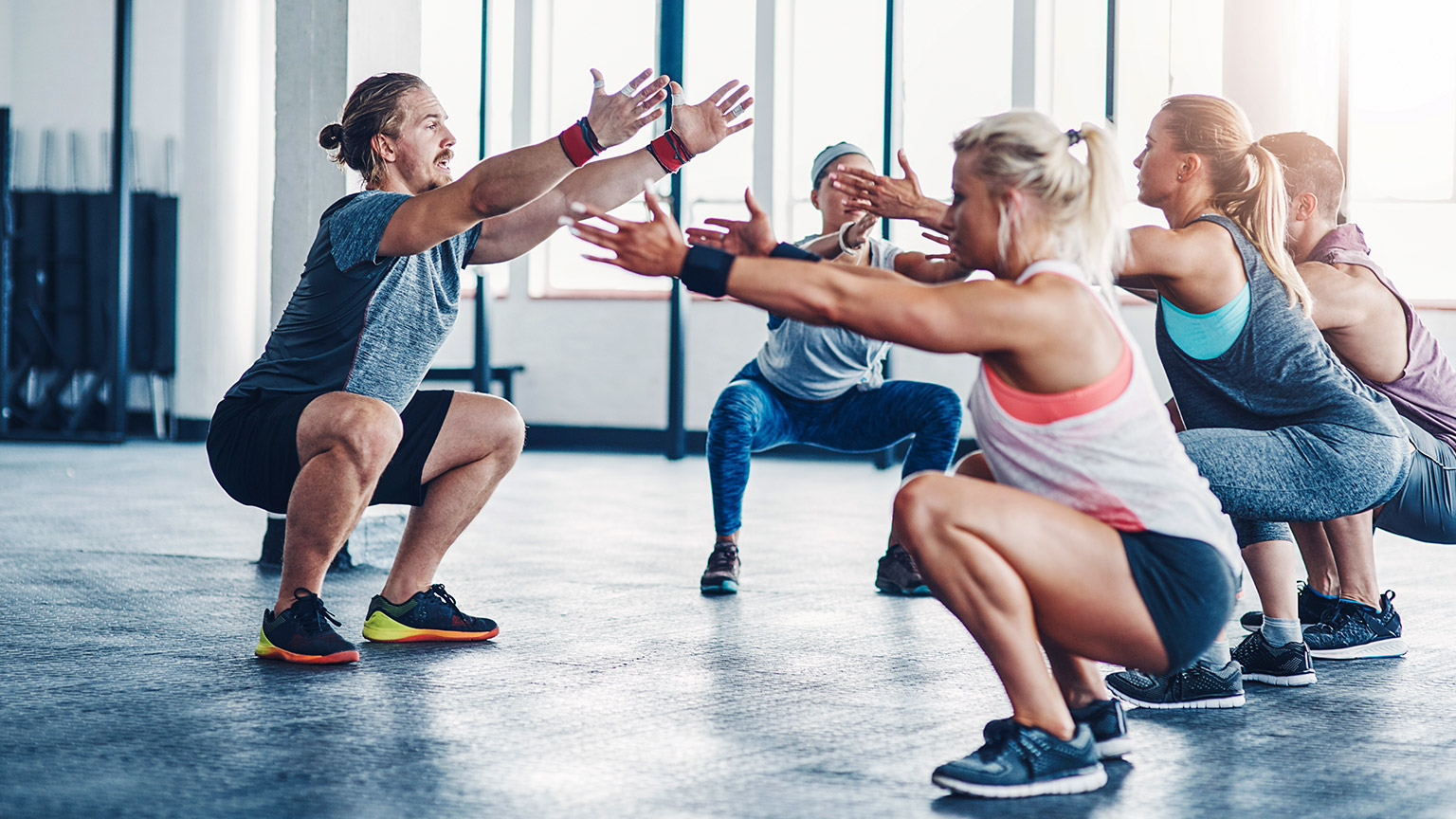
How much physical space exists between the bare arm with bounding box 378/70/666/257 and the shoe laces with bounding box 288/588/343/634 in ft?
2.03

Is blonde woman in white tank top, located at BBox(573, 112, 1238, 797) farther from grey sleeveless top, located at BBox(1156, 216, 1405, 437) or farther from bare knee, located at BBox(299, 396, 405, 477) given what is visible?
bare knee, located at BBox(299, 396, 405, 477)

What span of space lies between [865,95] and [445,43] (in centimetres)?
247

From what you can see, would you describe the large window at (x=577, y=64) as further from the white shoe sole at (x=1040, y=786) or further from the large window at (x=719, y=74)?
the white shoe sole at (x=1040, y=786)

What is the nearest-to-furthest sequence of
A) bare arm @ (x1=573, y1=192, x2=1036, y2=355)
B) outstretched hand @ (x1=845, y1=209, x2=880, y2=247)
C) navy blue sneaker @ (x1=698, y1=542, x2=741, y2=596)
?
bare arm @ (x1=573, y1=192, x2=1036, y2=355) → outstretched hand @ (x1=845, y1=209, x2=880, y2=247) → navy blue sneaker @ (x1=698, y1=542, x2=741, y2=596)

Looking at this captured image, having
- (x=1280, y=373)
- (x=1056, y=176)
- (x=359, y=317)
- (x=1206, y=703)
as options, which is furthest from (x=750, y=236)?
(x=1206, y=703)

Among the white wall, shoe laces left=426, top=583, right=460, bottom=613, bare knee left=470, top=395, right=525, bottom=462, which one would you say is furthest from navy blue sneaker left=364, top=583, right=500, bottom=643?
the white wall

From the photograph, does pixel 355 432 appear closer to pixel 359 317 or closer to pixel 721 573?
pixel 359 317

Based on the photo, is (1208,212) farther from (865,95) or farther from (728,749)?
(865,95)

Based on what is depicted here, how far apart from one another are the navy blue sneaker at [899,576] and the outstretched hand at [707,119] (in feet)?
3.99

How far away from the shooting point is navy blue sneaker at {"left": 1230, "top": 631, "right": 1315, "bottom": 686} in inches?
94.7

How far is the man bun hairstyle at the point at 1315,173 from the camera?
107 inches

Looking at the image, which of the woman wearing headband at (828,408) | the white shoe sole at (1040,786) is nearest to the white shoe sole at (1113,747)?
the white shoe sole at (1040,786)

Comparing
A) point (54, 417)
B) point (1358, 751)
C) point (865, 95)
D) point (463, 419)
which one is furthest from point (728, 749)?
point (54, 417)

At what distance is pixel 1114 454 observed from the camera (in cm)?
170
